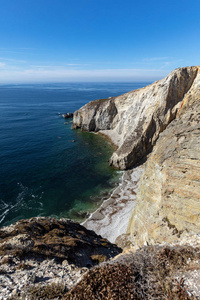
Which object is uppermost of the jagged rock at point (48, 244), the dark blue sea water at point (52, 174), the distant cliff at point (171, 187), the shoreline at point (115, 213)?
the distant cliff at point (171, 187)

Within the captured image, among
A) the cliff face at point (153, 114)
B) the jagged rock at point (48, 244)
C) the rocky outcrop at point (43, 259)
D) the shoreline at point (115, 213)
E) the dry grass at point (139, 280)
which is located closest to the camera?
the dry grass at point (139, 280)

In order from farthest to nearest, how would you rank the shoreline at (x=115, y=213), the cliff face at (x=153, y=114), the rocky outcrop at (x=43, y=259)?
1. the cliff face at (x=153, y=114)
2. the shoreline at (x=115, y=213)
3. the rocky outcrop at (x=43, y=259)

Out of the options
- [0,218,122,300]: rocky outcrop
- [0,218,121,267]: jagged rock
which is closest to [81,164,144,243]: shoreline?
[0,218,121,267]: jagged rock

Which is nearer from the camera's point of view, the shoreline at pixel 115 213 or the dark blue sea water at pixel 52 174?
the shoreline at pixel 115 213

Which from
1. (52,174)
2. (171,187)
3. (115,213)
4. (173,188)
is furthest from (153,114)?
(173,188)

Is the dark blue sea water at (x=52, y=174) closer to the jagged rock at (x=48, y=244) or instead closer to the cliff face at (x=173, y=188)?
the jagged rock at (x=48, y=244)

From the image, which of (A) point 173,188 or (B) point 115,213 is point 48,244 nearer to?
(A) point 173,188

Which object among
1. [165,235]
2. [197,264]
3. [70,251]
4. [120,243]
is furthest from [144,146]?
[197,264]

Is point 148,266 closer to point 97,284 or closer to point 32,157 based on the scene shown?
point 97,284

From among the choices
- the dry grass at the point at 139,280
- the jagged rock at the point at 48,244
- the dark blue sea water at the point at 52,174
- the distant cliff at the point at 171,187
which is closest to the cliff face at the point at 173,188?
the distant cliff at the point at 171,187
